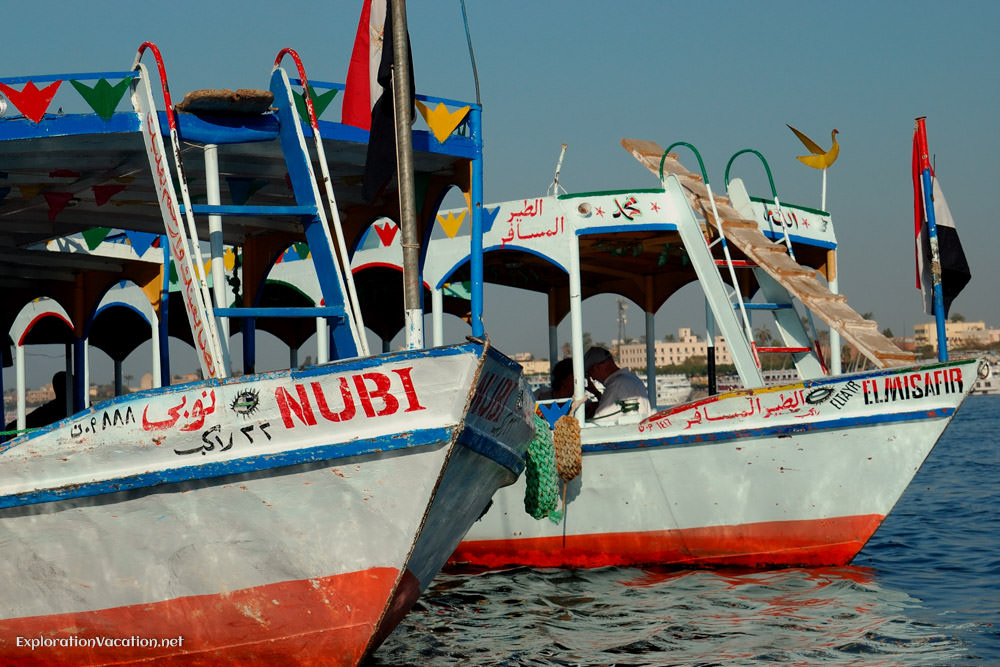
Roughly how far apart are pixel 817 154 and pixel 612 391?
3964mm

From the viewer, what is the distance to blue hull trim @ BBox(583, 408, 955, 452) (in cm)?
859

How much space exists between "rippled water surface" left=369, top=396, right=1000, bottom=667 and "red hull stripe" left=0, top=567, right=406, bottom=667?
37.8 inches

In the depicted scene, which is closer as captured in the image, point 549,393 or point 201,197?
point 201,197

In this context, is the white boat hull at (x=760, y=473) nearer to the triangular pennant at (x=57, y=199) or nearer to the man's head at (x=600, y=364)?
the man's head at (x=600, y=364)

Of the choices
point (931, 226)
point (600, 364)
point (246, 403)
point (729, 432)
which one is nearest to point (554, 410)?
point (600, 364)

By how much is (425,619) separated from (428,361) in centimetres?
338

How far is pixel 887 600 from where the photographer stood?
8.26 m

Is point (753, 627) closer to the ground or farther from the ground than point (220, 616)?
closer to the ground

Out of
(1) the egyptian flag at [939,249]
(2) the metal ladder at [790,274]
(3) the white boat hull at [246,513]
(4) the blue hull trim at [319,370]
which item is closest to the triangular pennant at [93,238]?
(2) the metal ladder at [790,274]

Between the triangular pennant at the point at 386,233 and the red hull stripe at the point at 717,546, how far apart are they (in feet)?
12.8

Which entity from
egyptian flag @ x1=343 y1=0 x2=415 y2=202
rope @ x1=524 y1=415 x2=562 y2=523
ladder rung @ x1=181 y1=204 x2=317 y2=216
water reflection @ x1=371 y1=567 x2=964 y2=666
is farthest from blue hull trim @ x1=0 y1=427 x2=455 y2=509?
egyptian flag @ x1=343 y1=0 x2=415 y2=202

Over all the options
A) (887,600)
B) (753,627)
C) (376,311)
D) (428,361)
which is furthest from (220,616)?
(376,311)

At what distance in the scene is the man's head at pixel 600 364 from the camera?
10758 millimetres

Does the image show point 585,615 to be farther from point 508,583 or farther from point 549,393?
point 549,393
